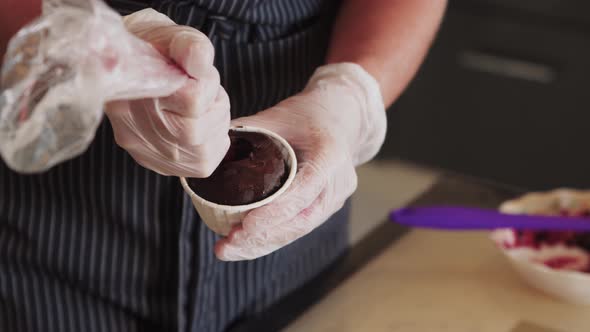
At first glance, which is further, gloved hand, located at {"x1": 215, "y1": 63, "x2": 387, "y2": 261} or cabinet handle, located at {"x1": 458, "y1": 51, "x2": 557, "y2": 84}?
cabinet handle, located at {"x1": 458, "y1": 51, "x2": 557, "y2": 84}

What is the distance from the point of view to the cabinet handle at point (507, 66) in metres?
2.05

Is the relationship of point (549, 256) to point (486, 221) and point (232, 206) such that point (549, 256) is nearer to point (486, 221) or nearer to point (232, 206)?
point (486, 221)

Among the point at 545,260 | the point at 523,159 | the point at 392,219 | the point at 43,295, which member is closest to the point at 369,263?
the point at 392,219

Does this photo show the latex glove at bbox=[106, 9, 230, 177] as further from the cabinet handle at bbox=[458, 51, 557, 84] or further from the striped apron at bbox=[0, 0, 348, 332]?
the cabinet handle at bbox=[458, 51, 557, 84]

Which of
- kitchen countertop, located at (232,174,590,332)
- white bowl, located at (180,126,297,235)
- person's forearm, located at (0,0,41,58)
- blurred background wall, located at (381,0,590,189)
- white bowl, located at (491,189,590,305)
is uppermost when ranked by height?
person's forearm, located at (0,0,41,58)

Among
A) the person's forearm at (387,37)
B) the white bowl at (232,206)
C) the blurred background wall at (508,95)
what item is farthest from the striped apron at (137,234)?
the blurred background wall at (508,95)

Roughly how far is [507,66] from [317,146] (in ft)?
5.10

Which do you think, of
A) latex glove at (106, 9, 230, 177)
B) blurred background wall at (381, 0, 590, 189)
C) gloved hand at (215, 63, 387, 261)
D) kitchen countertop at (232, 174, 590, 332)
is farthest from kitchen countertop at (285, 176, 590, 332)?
blurred background wall at (381, 0, 590, 189)

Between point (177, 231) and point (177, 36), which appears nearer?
point (177, 36)

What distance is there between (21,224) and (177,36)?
0.40 m

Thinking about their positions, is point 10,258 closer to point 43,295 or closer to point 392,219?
point 43,295

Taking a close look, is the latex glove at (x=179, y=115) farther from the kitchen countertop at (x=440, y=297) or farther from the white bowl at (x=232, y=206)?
the kitchen countertop at (x=440, y=297)

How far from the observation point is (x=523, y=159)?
2137 millimetres

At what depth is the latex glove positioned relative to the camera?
52cm
